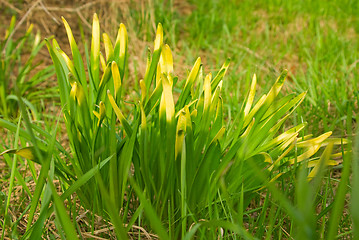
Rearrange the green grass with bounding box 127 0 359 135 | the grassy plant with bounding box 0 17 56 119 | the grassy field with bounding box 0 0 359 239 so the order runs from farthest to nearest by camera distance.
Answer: the green grass with bounding box 127 0 359 135, the grassy plant with bounding box 0 17 56 119, the grassy field with bounding box 0 0 359 239

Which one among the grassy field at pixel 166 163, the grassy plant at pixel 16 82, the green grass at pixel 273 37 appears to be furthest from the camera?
the green grass at pixel 273 37

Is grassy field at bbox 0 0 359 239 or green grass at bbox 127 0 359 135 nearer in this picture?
grassy field at bbox 0 0 359 239

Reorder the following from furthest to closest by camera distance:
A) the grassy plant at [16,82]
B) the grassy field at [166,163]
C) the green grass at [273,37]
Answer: the green grass at [273,37] < the grassy plant at [16,82] < the grassy field at [166,163]

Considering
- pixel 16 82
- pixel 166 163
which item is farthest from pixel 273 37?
pixel 166 163

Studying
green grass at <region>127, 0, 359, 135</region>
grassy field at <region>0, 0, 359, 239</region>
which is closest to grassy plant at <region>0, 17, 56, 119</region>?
grassy field at <region>0, 0, 359, 239</region>

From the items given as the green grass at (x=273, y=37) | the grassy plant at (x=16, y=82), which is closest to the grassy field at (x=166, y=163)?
the grassy plant at (x=16, y=82)

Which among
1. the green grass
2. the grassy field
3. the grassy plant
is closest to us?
the grassy field

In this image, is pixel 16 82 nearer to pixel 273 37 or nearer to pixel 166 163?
pixel 166 163

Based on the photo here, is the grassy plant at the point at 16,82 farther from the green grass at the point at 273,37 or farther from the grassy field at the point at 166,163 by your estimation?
the green grass at the point at 273,37

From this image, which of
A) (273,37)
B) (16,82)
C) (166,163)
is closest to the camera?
(166,163)

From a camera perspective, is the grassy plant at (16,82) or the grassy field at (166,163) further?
the grassy plant at (16,82)

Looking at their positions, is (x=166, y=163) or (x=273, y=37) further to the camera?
(x=273, y=37)

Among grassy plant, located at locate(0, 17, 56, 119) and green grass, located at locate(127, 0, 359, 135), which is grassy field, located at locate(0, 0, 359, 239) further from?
green grass, located at locate(127, 0, 359, 135)
